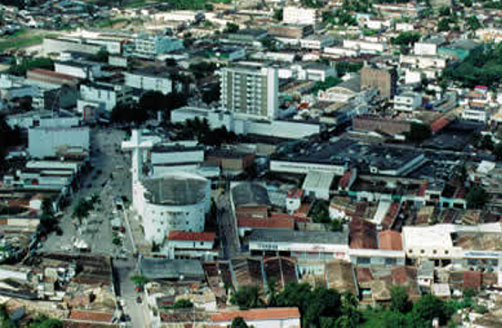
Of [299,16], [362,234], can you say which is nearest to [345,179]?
[362,234]

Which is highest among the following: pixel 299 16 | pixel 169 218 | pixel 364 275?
pixel 169 218

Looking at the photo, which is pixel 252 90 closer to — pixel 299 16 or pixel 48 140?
pixel 48 140

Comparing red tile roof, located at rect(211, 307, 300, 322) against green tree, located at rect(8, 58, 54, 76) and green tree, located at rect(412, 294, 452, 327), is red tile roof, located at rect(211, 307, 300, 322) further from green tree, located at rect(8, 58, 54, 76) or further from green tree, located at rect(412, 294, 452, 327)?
green tree, located at rect(8, 58, 54, 76)

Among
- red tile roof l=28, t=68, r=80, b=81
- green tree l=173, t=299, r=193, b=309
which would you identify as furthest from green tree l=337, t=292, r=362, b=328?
red tile roof l=28, t=68, r=80, b=81

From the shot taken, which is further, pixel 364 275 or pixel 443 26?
pixel 443 26

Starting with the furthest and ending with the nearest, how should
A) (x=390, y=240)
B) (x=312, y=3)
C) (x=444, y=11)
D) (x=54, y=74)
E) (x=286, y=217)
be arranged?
1. (x=312, y=3)
2. (x=444, y=11)
3. (x=54, y=74)
4. (x=286, y=217)
5. (x=390, y=240)

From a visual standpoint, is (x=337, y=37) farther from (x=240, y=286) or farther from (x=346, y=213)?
(x=240, y=286)

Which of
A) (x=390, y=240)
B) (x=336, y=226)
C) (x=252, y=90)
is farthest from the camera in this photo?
(x=252, y=90)
